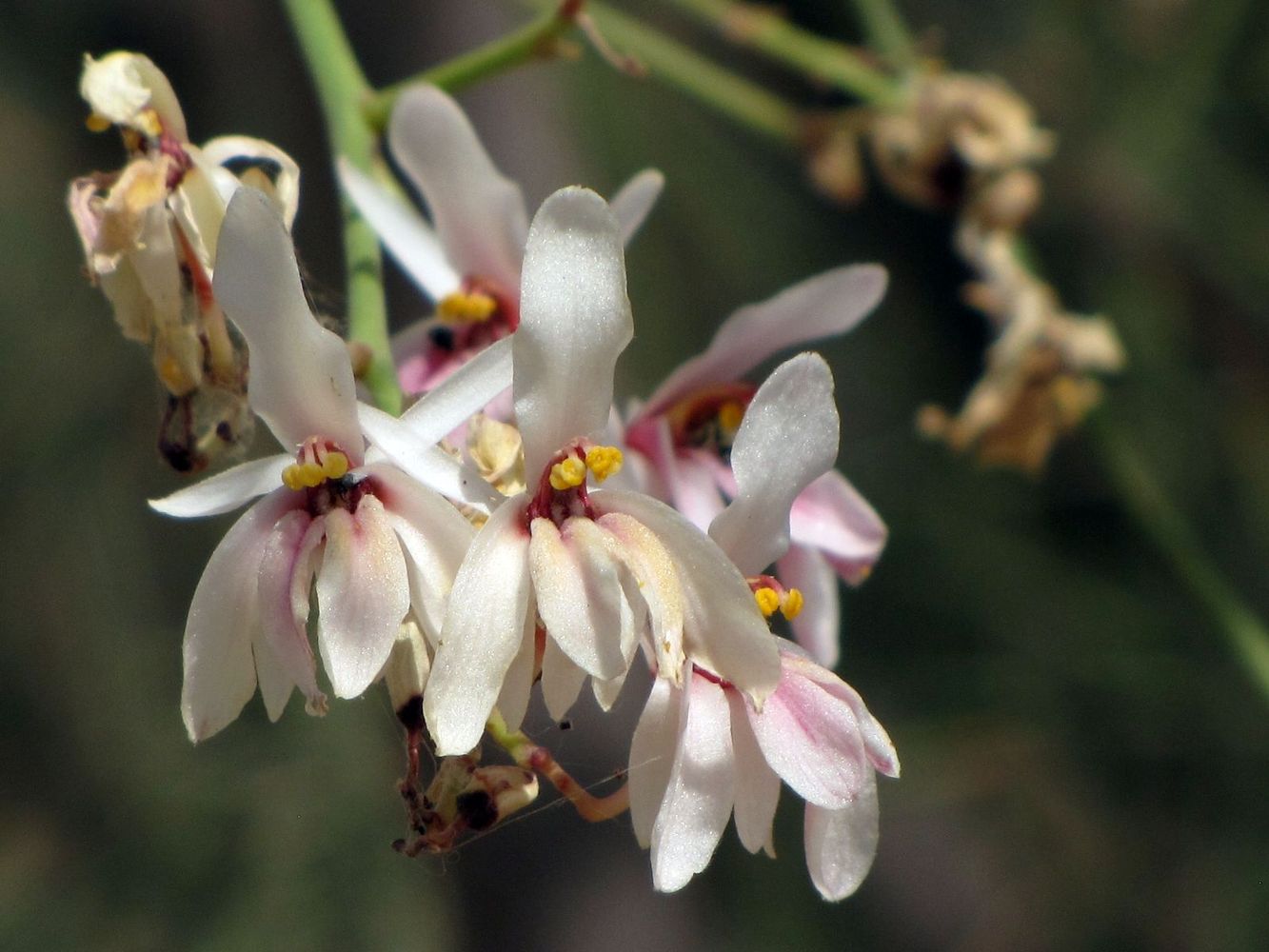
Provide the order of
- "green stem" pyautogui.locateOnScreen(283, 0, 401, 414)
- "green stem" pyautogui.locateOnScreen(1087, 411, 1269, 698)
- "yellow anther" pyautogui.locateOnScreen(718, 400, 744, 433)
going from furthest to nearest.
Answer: "green stem" pyautogui.locateOnScreen(1087, 411, 1269, 698) → "yellow anther" pyautogui.locateOnScreen(718, 400, 744, 433) → "green stem" pyautogui.locateOnScreen(283, 0, 401, 414)

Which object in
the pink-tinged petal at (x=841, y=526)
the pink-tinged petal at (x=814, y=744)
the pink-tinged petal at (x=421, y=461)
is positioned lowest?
the pink-tinged petal at (x=841, y=526)

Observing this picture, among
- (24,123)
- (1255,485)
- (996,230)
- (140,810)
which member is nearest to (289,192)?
(996,230)

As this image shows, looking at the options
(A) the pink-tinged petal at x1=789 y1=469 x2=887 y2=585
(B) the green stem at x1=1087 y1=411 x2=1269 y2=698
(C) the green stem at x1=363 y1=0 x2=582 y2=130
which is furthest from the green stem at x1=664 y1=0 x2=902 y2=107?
(A) the pink-tinged petal at x1=789 y1=469 x2=887 y2=585

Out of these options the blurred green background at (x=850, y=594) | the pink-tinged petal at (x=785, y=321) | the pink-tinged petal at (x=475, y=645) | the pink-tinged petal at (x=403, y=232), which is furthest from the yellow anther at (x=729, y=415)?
the blurred green background at (x=850, y=594)

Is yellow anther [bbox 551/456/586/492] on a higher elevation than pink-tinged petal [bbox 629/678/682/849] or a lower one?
higher

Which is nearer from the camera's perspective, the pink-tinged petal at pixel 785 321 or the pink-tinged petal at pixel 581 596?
the pink-tinged petal at pixel 581 596

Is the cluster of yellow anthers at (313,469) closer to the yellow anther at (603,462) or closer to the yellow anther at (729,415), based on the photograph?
the yellow anther at (603,462)

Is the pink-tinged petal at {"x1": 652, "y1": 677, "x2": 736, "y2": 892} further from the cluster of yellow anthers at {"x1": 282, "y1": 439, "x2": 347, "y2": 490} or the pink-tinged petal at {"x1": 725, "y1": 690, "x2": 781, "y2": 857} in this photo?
the cluster of yellow anthers at {"x1": 282, "y1": 439, "x2": 347, "y2": 490}

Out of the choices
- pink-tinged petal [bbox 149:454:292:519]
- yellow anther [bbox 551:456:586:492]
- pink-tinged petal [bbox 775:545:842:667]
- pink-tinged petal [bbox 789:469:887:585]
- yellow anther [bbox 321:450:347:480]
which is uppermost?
pink-tinged petal [bbox 149:454:292:519]
